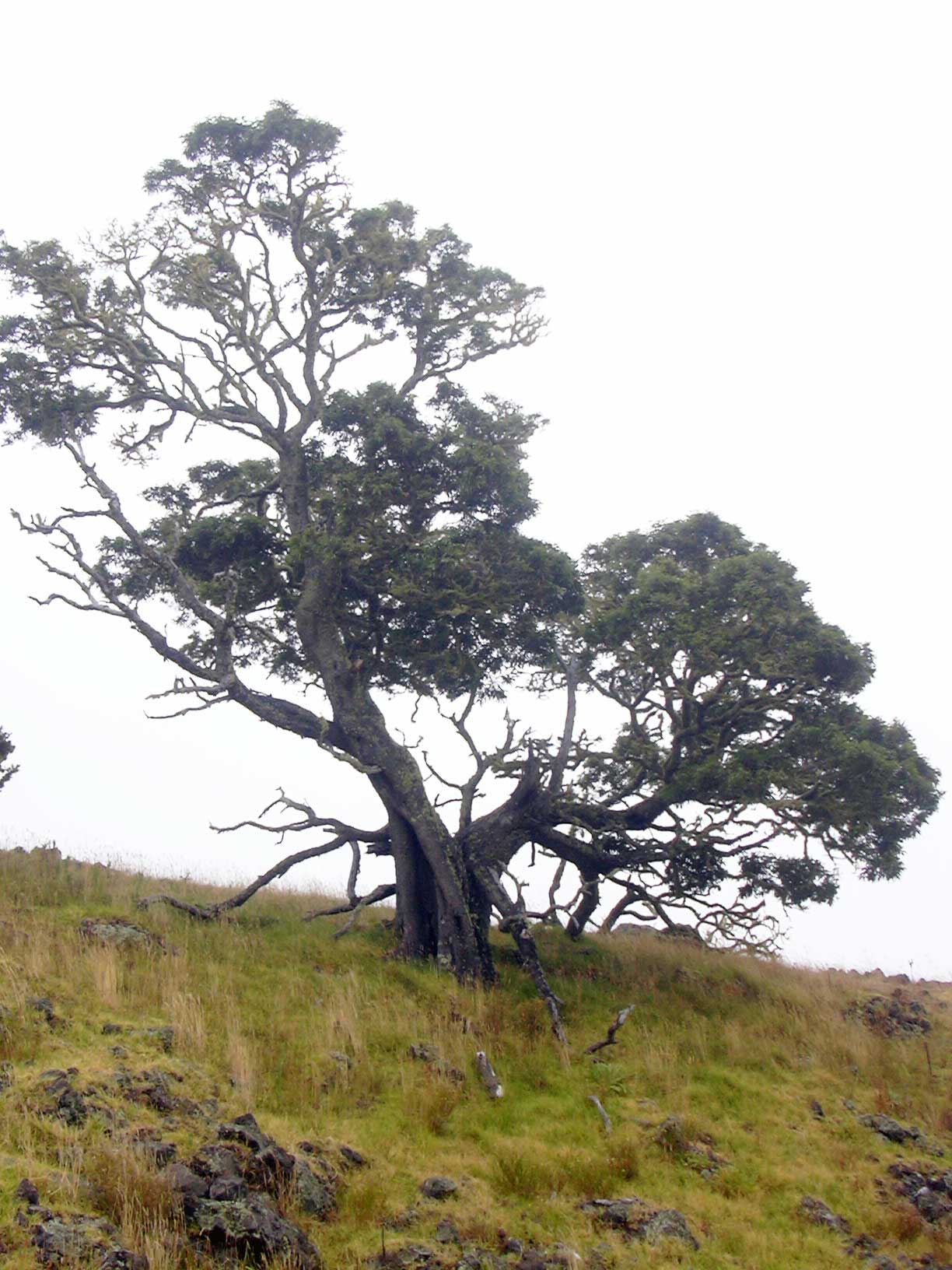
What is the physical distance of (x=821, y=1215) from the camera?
988 centimetres

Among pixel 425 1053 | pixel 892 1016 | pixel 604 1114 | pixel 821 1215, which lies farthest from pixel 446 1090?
pixel 892 1016

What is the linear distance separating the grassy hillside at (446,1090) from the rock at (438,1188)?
0.09 m

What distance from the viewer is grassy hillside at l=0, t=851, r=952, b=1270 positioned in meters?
8.36

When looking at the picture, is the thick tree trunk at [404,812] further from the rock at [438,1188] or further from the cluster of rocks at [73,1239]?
the cluster of rocks at [73,1239]

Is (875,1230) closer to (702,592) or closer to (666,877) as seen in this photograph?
(666,877)

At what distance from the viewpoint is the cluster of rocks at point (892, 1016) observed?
1575 cm

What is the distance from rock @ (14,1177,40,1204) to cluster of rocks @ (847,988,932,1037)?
12641 millimetres

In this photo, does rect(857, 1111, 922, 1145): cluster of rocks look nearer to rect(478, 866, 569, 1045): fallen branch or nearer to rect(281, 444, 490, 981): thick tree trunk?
rect(478, 866, 569, 1045): fallen branch

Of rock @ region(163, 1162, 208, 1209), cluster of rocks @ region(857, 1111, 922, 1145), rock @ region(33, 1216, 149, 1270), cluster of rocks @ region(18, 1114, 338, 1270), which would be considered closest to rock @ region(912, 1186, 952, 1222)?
cluster of rocks @ region(857, 1111, 922, 1145)

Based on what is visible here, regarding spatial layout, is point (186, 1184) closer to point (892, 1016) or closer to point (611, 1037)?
point (611, 1037)

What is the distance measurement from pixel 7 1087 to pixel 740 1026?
10.3 meters

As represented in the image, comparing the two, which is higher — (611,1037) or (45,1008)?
(611,1037)

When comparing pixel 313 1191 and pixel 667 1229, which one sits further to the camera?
pixel 667 1229

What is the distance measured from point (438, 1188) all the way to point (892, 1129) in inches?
243
